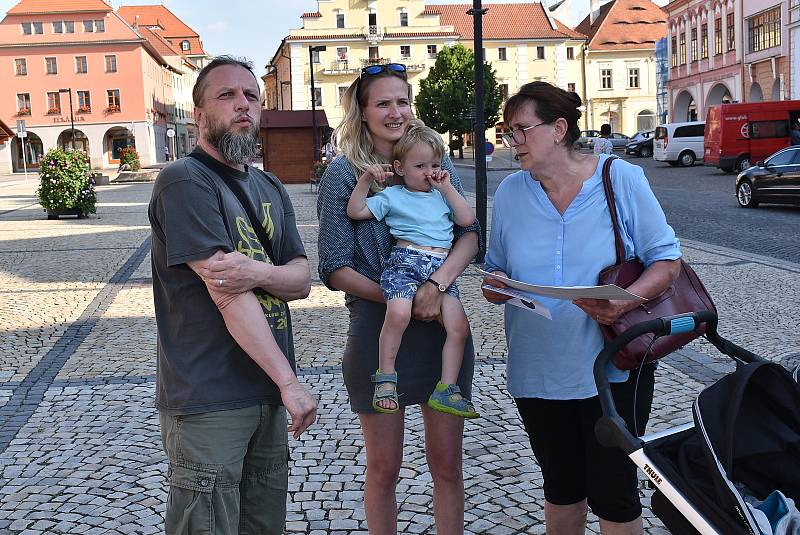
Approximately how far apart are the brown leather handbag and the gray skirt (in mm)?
589

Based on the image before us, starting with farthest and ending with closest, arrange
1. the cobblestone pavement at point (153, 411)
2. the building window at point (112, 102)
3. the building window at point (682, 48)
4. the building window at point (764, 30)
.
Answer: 1. the building window at point (112, 102)
2. the building window at point (682, 48)
3. the building window at point (764, 30)
4. the cobblestone pavement at point (153, 411)

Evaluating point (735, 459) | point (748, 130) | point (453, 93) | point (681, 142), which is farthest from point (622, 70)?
point (735, 459)

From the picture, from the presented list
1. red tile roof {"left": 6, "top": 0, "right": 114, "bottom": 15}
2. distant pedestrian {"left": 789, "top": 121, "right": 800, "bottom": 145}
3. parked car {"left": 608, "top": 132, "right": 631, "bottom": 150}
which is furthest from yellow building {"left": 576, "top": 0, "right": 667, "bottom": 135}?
distant pedestrian {"left": 789, "top": 121, "right": 800, "bottom": 145}

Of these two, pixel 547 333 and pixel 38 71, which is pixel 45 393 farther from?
pixel 38 71

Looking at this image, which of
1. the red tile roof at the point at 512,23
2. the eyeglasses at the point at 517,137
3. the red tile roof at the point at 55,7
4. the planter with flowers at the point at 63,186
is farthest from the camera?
the red tile roof at the point at 512,23

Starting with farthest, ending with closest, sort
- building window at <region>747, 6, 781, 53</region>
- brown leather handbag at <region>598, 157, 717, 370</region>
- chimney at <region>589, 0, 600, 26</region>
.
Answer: chimney at <region>589, 0, 600, 26</region>
building window at <region>747, 6, 781, 53</region>
brown leather handbag at <region>598, 157, 717, 370</region>

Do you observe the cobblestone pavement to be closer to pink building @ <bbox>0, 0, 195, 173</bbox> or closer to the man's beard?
the man's beard

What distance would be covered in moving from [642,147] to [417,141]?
174 feet

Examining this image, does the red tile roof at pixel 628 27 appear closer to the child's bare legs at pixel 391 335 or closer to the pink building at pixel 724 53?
the pink building at pixel 724 53

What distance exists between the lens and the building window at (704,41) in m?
54.7

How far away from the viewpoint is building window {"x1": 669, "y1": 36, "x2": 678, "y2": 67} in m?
60.0

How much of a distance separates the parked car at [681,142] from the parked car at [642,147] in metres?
12.5

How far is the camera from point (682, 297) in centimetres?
306

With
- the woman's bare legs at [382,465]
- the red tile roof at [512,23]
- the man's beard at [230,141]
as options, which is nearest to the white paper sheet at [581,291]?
the woman's bare legs at [382,465]
